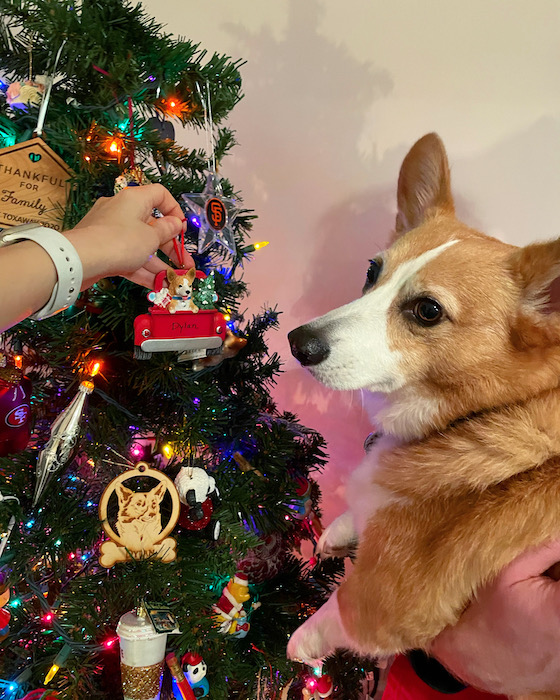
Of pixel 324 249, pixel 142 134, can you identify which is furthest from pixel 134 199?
pixel 324 249

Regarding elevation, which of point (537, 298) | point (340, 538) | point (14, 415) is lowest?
point (340, 538)

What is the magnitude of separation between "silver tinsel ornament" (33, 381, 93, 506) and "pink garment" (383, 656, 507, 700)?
877 millimetres

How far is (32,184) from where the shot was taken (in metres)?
0.77

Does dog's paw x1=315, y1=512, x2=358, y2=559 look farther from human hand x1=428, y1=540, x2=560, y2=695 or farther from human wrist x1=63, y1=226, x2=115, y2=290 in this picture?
human wrist x1=63, y1=226, x2=115, y2=290

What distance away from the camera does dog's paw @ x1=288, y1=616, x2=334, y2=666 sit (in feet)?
2.74

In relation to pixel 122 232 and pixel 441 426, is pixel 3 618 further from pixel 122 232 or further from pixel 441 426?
pixel 441 426

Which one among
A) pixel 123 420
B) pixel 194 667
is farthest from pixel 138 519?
pixel 194 667

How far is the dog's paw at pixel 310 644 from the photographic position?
834 mm

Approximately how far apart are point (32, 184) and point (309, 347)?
0.63 metres

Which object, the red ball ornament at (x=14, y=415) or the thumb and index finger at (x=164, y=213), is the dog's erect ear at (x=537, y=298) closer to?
the thumb and index finger at (x=164, y=213)

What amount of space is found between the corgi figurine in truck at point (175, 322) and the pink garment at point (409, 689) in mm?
861

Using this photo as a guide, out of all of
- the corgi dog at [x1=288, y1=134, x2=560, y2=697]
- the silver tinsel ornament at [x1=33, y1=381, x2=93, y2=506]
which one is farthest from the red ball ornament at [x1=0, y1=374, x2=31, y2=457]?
the corgi dog at [x1=288, y1=134, x2=560, y2=697]

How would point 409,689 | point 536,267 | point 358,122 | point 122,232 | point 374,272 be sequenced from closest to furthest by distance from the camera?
1. point 122,232
2. point 536,267
3. point 409,689
4. point 374,272
5. point 358,122

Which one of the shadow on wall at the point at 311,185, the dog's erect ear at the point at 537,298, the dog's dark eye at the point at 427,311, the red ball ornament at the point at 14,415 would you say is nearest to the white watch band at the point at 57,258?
the red ball ornament at the point at 14,415
